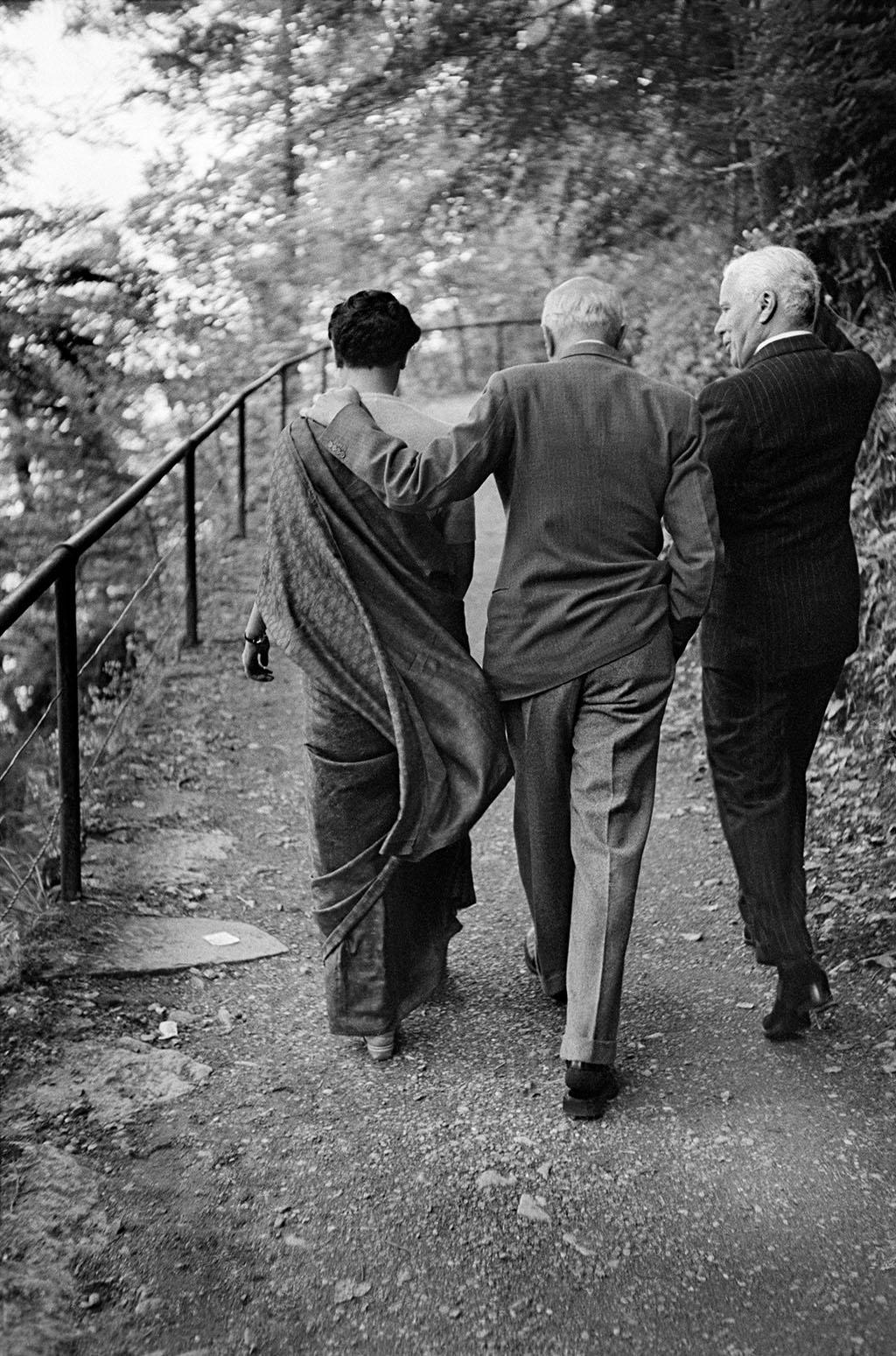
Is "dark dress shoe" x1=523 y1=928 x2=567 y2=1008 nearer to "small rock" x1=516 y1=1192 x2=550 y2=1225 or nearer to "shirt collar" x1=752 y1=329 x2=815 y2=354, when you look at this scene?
"small rock" x1=516 y1=1192 x2=550 y2=1225

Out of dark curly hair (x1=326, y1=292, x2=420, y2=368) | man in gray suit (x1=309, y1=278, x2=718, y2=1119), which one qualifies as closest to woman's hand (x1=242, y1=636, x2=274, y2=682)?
man in gray suit (x1=309, y1=278, x2=718, y2=1119)

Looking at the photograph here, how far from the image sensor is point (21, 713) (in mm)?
12172

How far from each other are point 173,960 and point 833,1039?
1.93 m

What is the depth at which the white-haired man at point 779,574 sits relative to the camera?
138 inches

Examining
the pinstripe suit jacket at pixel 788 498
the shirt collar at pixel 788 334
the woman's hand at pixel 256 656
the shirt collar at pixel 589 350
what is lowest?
the woman's hand at pixel 256 656

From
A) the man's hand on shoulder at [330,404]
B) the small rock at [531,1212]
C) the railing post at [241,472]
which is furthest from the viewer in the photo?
the railing post at [241,472]

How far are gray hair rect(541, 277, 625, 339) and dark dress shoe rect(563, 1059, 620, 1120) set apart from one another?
1.79 m

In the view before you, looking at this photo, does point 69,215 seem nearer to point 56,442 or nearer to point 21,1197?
point 56,442

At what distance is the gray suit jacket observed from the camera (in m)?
3.31

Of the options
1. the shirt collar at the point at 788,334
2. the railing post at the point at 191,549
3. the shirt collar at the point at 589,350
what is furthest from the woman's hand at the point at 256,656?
the railing post at the point at 191,549

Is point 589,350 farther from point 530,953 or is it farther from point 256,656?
point 530,953

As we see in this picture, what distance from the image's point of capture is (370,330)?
3342 mm

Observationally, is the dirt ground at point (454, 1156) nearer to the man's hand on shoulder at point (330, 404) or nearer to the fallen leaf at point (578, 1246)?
the fallen leaf at point (578, 1246)

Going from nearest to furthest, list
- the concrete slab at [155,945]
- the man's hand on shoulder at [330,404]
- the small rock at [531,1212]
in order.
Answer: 1. the small rock at [531,1212]
2. the man's hand on shoulder at [330,404]
3. the concrete slab at [155,945]
